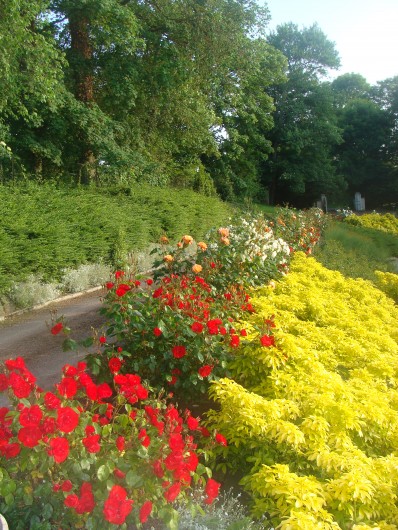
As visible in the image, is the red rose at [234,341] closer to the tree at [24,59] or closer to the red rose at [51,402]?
the red rose at [51,402]

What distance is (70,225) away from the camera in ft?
31.1

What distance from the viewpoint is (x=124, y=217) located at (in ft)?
37.4

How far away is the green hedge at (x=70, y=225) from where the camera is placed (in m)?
8.04

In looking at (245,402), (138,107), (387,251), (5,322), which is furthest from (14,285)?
(387,251)

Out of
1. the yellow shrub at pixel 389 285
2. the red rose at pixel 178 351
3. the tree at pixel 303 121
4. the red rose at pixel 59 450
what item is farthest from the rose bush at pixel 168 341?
the tree at pixel 303 121

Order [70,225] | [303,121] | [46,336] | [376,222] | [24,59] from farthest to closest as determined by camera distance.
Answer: [303,121] → [376,222] → [24,59] → [70,225] → [46,336]

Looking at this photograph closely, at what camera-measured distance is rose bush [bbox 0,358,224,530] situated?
81.7 inches

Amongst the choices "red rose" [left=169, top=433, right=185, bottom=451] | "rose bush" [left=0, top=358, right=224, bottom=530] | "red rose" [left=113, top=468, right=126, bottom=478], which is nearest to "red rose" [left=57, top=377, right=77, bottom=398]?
"rose bush" [left=0, top=358, right=224, bottom=530]

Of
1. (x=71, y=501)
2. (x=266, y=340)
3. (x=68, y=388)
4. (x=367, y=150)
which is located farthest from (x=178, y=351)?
(x=367, y=150)

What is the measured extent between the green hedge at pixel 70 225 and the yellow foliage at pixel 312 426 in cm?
441

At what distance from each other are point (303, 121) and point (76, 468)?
36646 mm

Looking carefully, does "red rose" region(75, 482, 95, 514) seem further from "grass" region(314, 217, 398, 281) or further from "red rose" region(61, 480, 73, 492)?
"grass" region(314, 217, 398, 281)

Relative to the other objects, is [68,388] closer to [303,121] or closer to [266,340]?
[266,340]

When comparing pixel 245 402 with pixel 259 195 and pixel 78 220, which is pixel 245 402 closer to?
pixel 78 220
